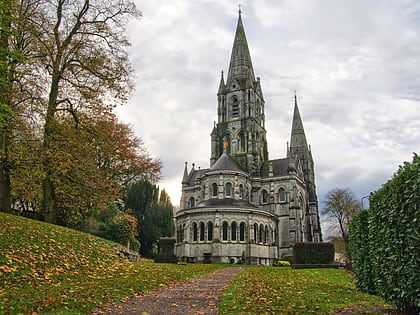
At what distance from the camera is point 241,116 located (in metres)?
61.4

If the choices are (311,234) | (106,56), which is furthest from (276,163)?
(106,56)

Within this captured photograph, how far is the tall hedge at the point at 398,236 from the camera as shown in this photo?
7477mm

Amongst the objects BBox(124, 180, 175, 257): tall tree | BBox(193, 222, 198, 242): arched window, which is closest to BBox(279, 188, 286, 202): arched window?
BBox(193, 222, 198, 242): arched window

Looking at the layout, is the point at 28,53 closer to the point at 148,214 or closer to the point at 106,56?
the point at 106,56

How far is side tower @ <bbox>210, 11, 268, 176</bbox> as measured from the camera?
194 ft

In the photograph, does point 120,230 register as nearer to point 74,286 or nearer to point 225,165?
point 74,286

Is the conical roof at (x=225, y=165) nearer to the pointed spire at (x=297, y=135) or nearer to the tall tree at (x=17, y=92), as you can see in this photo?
the pointed spire at (x=297, y=135)

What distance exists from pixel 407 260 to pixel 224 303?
4.26 metres

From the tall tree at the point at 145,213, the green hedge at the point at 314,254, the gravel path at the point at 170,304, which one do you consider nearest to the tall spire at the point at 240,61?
the tall tree at the point at 145,213

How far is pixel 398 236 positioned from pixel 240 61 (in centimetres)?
5924

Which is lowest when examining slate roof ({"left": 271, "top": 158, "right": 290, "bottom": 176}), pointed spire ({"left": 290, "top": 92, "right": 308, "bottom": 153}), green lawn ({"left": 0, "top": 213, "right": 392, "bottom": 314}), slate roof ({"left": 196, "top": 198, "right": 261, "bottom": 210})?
green lawn ({"left": 0, "top": 213, "right": 392, "bottom": 314})

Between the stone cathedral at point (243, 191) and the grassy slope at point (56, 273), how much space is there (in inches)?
969

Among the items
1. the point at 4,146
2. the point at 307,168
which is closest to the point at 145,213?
the point at 4,146

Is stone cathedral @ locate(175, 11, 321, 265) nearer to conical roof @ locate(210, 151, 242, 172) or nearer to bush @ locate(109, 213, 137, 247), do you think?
conical roof @ locate(210, 151, 242, 172)
